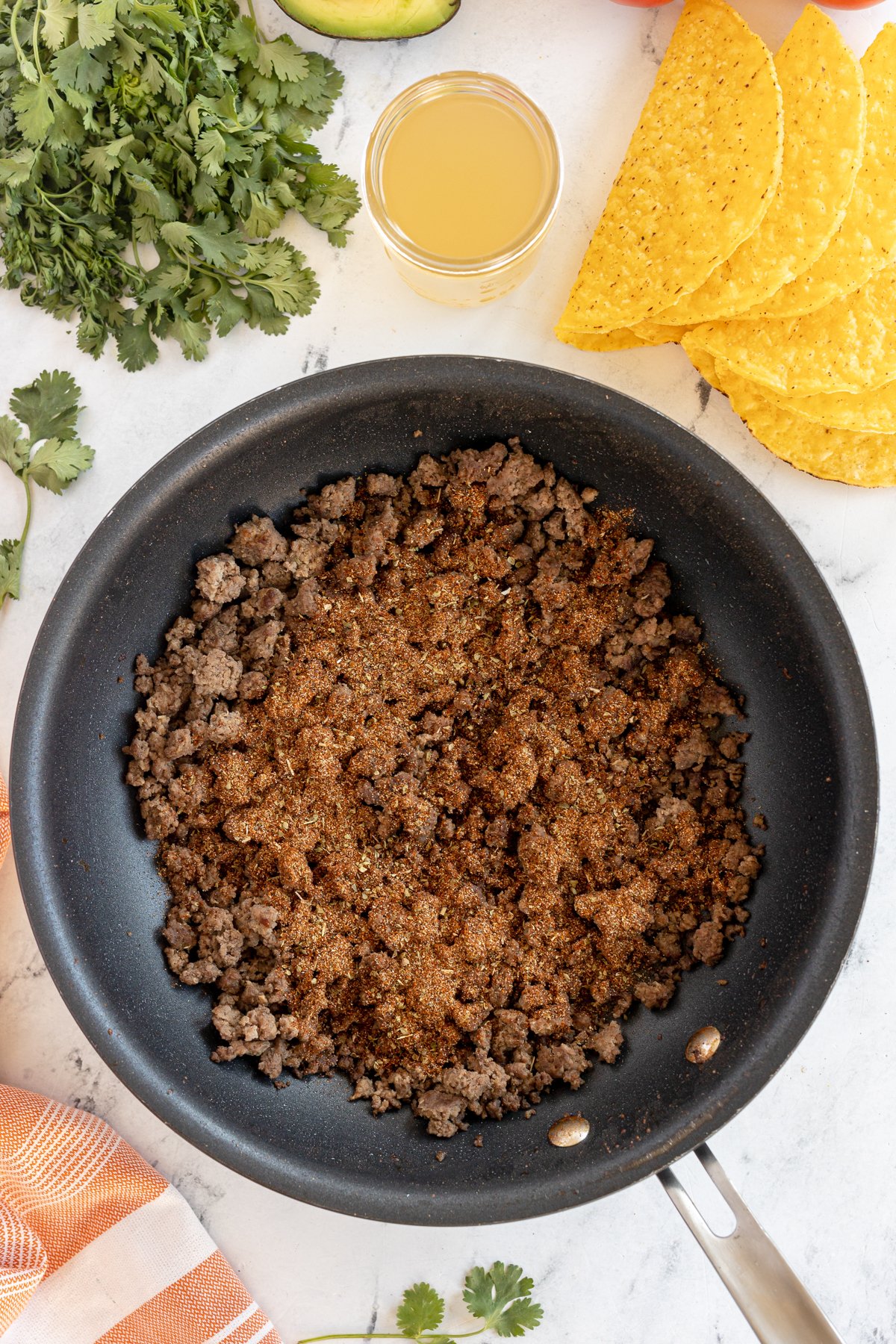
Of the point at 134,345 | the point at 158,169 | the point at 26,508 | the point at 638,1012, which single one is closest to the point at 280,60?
the point at 158,169

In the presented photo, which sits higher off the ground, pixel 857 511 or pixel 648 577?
pixel 857 511

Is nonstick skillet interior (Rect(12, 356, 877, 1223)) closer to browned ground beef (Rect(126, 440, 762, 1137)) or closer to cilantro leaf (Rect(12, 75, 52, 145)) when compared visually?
browned ground beef (Rect(126, 440, 762, 1137))

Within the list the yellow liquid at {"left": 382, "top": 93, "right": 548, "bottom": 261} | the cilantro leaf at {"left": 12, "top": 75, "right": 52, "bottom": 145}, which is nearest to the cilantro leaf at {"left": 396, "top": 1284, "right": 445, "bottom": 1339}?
the yellow liquid at {"left": 382, "top": 93, "right": 548, "bottom": 261}

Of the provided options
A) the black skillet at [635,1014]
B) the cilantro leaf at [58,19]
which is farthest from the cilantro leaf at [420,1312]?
the cilantro leaf at [58,19]

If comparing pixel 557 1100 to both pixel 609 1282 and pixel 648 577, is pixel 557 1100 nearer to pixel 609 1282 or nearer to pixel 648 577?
pixel 609 1282

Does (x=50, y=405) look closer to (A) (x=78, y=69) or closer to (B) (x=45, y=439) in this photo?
(B) (x=45, y=439)

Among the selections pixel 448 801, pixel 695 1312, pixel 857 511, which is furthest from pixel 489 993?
pixel 857 511
